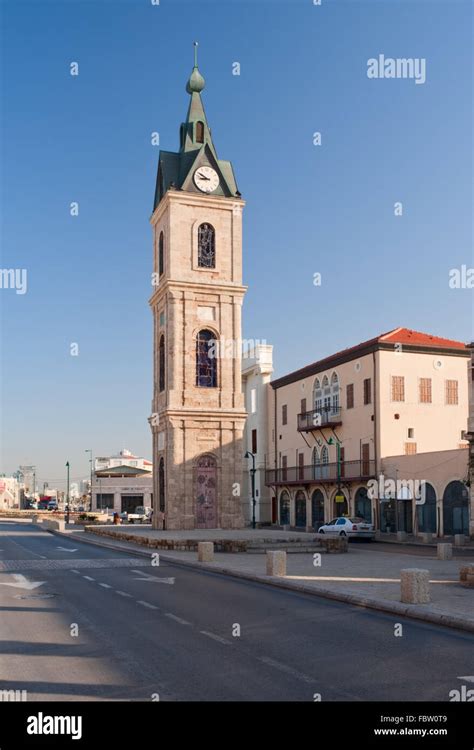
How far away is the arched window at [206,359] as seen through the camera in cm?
4653

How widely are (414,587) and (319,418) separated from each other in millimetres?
→ 40583

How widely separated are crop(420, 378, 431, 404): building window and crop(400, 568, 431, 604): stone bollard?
35692mm

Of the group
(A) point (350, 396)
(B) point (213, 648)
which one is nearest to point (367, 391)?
→ (A) point (350, 396)

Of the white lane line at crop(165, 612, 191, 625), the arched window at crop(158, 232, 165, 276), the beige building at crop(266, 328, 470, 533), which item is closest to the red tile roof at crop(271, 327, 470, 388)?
the beige building at crop(266, 328, 470, 533)

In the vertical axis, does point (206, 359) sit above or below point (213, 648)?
above

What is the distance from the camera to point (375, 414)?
48.4 metres

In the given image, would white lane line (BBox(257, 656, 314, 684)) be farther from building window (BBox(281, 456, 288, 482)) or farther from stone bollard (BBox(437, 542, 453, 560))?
building window (BBox(281, 456, 288, 482))

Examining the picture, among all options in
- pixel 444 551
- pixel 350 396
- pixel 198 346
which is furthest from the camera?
pixel 350 396

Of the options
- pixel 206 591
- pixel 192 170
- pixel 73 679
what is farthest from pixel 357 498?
pixel 73 679

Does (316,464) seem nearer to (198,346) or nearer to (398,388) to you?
(398,388)

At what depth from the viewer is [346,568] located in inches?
918

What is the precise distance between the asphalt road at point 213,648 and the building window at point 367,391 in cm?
3211

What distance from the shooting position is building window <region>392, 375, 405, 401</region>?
4878cm
